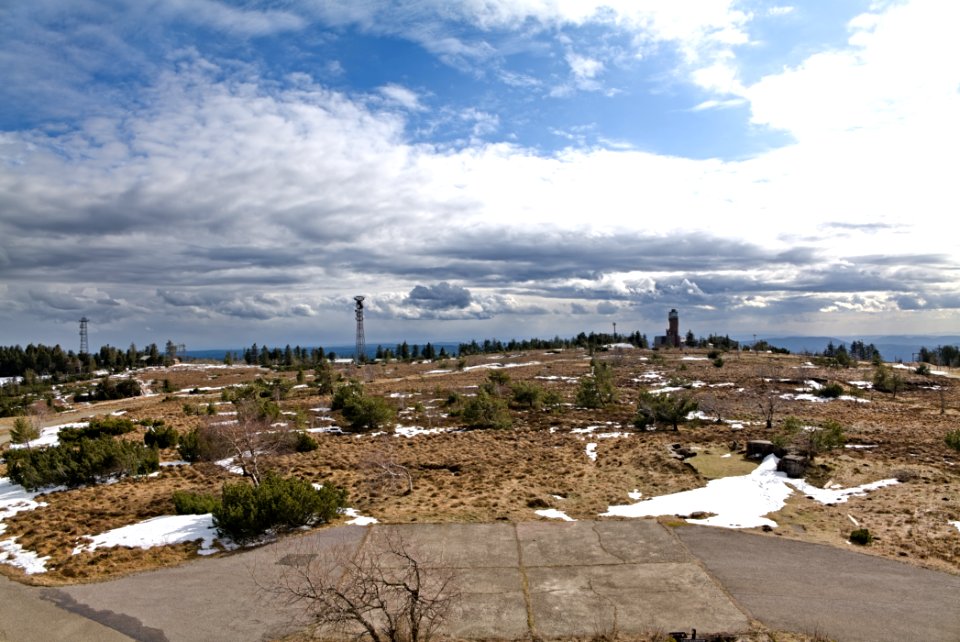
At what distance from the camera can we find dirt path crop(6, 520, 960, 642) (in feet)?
30.3

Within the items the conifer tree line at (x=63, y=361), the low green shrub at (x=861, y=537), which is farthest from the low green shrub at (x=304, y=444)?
the conifer tree line at (x=63, y=361)

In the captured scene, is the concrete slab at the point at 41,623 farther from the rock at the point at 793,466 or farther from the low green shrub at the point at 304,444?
the rock at the point at 793,466

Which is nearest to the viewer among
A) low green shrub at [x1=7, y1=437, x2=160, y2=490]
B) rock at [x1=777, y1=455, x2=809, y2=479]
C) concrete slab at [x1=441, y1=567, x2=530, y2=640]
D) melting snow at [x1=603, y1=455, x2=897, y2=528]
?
concrete slab at [x1=441, y1=567, x2=530, y2=640]

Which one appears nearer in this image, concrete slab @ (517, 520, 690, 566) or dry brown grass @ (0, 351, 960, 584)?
concrete slab @ (517, 520, 690, 566)

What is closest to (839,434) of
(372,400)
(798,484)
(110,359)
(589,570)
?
(798,484)

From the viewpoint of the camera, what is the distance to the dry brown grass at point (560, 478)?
1342 cm

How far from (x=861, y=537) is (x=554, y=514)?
23.3ft

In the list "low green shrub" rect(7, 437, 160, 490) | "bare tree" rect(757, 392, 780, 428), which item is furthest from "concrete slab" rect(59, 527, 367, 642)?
"bare tree" rect(757, 392, 780, 428)

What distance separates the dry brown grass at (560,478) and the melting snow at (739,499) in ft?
1.49

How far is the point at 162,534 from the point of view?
1433 centimetres

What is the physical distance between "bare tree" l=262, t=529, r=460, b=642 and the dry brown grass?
114 inches

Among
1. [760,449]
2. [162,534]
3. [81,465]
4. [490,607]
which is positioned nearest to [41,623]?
[162,534]

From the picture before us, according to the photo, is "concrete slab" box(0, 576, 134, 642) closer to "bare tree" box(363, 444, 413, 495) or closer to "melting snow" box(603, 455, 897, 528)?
"bare tree" box(363, 444, 413, 495)

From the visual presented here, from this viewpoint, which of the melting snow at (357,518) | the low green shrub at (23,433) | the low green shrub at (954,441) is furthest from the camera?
the low green shrub at (23,433)
